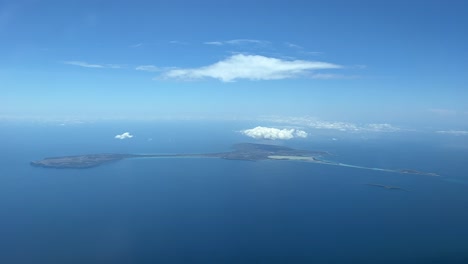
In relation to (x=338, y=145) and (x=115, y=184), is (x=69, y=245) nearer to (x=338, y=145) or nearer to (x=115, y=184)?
(x=115, y=184)

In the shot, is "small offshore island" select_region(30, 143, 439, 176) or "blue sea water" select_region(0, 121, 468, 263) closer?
A: "blue sea water" select_region(0, 121, 468, 263)

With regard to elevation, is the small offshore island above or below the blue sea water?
above

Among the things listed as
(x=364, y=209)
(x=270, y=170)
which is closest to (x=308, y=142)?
(x=270, y=170)

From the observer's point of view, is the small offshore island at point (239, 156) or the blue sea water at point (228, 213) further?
the small offshore island at point (239, 156)

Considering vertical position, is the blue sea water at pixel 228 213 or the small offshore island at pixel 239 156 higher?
the small offshore island at pixel 239 156
